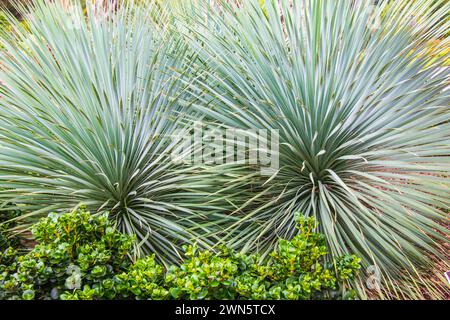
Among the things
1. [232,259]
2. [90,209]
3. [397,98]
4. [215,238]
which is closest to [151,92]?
[90,209]

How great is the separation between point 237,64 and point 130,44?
0.91m

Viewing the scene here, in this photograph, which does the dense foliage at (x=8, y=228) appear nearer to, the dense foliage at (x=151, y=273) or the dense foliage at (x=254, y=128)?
the dense foliage at (x=254, y=128)

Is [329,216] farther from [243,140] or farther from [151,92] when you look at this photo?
[151,92]

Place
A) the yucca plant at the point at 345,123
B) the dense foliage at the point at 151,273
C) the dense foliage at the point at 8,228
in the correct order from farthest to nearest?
1. the dense foliage at the point at 8,228
2. the yucca plant at the point at 345,123
3. the dense foliage at the point at 151,273

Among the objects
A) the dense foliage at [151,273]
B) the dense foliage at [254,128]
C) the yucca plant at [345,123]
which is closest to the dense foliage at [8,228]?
the dense foliage at [254,128]

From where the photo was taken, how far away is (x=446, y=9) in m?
3.45

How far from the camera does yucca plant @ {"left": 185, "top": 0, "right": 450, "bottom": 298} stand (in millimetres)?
2672

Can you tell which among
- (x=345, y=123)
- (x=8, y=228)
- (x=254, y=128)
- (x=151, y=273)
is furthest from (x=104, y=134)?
(x=345, y=123)

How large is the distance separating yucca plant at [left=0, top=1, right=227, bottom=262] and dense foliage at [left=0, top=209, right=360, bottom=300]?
32 cm

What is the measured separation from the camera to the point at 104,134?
3.02m

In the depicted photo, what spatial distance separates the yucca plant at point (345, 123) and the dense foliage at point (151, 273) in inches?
12.4

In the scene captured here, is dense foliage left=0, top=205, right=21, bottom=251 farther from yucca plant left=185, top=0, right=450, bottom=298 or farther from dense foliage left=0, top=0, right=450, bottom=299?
yucca plant left=185, top=0, right=450, bottom=298

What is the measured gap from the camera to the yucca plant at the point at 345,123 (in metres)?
2.67
